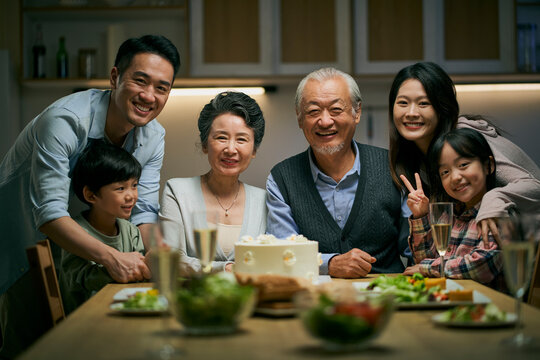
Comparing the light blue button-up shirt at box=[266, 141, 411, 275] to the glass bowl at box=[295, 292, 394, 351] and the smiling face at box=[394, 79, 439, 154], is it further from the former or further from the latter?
the glass bowl at box=[295, 292, 394, 351]

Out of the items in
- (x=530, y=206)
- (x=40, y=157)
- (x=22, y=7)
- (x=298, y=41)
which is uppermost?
(x=22, y=7)

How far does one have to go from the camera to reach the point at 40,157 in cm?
216

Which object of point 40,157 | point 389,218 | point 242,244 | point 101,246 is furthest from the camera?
point 389,218

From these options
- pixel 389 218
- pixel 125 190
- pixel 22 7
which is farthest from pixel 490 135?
pixel 22 7

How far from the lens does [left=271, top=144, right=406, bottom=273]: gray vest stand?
2.29 meters

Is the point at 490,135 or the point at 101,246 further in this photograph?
the point at 490,135

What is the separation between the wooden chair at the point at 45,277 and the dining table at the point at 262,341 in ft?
1.17

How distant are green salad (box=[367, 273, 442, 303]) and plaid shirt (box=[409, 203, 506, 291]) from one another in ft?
1.03

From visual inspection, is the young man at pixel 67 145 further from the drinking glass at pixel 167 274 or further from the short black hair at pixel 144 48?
the drinking glass at pixel 167 274

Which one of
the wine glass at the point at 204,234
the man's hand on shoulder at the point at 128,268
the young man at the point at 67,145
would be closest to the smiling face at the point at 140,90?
the young man at the point at 67,145

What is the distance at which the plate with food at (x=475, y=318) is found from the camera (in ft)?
3.78

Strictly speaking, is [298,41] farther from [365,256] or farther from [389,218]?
[365,256]

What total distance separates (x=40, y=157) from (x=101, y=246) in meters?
0.45

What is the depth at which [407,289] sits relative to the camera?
144 centimetres
